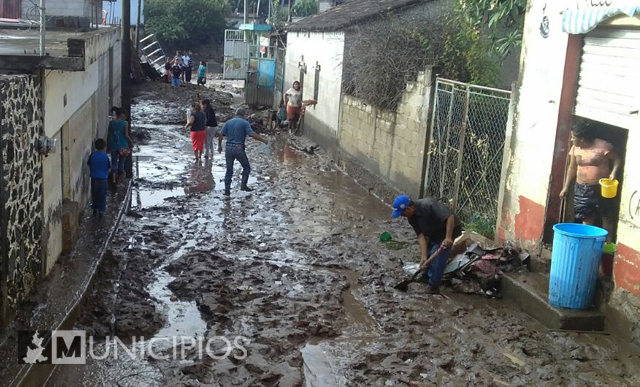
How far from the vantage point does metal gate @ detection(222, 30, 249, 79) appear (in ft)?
121

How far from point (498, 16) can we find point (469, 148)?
2.70 m

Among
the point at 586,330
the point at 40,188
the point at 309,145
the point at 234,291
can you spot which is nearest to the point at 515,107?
the point at 586,330

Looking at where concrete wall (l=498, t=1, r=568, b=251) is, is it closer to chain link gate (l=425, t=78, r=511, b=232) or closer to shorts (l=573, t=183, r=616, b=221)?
shorts (l=573, t=183, r=616, b=221)

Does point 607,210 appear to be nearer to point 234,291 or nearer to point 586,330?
point 586,330

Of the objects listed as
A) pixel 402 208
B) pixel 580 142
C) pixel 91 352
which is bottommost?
pixel 91 352

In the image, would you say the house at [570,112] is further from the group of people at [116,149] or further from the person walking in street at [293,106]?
the person walking in street at [293,106]

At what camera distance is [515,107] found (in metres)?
9.48

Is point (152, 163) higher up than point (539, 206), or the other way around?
A: point (539, 206)

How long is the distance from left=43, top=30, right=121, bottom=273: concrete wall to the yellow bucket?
5993 millimetres

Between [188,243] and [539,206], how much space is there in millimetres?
5086

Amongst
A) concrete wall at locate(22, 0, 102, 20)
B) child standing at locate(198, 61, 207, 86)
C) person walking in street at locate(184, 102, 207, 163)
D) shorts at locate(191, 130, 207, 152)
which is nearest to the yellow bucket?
person walking in street at locate(184, 102, 207, 163)

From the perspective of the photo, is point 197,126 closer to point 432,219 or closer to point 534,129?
point 432,219

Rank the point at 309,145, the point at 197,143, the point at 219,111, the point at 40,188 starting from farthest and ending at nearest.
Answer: the point at 219,111 < the point at 309,145 < the point at 197,143 < the point at 40,188

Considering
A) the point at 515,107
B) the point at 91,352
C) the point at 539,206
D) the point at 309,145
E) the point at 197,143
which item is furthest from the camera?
the point at 309,145
